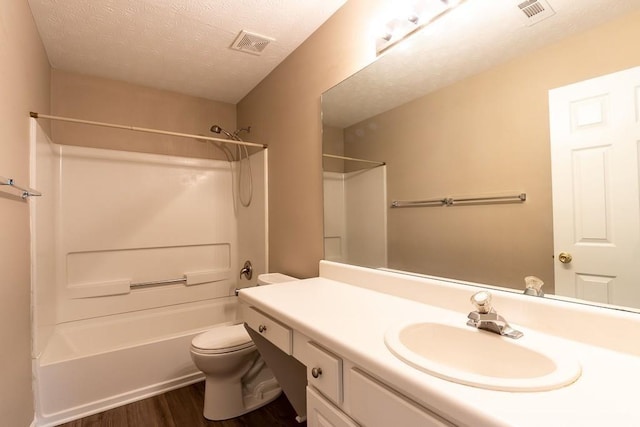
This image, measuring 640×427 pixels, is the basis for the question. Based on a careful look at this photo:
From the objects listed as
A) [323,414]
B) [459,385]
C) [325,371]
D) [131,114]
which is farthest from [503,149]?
[131,114]

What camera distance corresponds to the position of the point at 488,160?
1111mm

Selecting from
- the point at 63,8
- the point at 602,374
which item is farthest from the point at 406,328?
the point at 63,8

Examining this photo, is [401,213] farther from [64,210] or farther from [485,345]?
[64,210]

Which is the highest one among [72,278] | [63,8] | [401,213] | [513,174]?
[63,8]

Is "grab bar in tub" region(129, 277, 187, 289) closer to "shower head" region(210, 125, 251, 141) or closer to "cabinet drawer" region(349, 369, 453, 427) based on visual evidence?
"shower head" region(210, 125, 251, 141)

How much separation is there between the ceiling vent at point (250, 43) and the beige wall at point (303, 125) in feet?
0.69

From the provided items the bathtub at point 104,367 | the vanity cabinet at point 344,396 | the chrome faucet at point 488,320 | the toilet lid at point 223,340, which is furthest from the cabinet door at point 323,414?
the bathtub at point 104,367

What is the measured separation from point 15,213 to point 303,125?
156 cm

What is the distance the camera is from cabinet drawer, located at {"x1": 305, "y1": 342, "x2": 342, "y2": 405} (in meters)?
0.86

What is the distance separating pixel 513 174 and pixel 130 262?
280cm

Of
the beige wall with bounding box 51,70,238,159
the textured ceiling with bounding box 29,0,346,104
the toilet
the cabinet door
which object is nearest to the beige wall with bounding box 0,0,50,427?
the textured ceiling with bounding box 29,0,346,104

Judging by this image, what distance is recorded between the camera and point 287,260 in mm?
2203

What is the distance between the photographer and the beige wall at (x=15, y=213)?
49.7 inches

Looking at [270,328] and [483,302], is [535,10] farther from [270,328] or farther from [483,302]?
[270,328]
